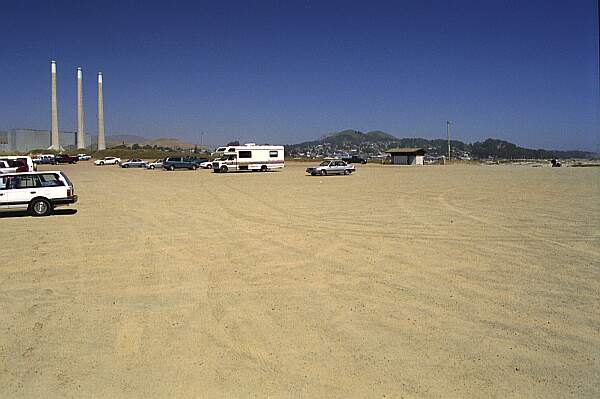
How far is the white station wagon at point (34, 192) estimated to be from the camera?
709 inches

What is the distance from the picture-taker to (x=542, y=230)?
47.1 feet

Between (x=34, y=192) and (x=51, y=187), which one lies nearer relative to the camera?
(x=34, y=192)

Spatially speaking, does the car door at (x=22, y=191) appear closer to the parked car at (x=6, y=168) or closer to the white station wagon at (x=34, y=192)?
the white station wagon at (x=34, y=192)

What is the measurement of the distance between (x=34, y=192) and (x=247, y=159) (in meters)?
37.5

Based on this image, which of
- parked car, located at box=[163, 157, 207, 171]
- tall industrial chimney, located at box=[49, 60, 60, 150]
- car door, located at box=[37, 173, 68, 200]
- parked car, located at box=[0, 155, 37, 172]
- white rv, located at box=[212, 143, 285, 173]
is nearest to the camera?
car door, located at box=[37, 173, 68, 200]

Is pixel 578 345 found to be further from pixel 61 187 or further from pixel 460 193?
pixel 460 193

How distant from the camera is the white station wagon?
59.1 feet

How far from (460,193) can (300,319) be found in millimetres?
21299

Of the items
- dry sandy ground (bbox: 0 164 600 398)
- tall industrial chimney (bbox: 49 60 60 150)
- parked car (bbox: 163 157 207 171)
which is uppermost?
tall industrial chimney (bbox: 49 60 60 150)

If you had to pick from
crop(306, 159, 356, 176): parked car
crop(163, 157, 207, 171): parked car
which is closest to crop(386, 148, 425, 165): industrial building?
crop(163, 157, 207, 171): parked car

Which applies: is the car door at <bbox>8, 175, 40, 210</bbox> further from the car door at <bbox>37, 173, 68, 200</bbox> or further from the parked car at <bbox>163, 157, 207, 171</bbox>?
the parked car at <bbox>163, 157, 207, 171</bbox>

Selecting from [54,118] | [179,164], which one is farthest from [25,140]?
[179,164]

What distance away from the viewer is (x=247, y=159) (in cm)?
5534

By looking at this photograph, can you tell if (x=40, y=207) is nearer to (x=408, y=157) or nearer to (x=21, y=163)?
(x=21, y=163)
